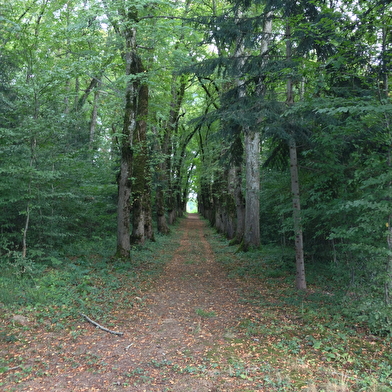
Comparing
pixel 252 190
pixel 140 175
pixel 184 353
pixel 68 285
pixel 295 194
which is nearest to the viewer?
pixel 184 353

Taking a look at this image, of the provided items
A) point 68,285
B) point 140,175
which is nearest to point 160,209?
point 140,175

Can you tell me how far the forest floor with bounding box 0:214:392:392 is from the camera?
3996mm

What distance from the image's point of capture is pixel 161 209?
2061 centimetres

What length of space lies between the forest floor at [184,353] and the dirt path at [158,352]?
0.5 inches

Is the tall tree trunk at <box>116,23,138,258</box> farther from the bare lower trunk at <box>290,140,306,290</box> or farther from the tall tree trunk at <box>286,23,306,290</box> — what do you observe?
the bare lower trunk at <box>290,140,306,290</box>

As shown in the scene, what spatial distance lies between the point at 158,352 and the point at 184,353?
0.41 metres

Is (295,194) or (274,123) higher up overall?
(274,123)

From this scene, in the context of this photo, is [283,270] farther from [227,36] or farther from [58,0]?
[58,0]

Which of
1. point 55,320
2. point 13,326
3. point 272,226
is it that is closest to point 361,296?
point 55,320

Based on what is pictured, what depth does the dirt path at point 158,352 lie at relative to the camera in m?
4.00

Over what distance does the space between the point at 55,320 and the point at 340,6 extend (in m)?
9.02

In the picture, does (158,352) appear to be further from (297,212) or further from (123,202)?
(123,202)

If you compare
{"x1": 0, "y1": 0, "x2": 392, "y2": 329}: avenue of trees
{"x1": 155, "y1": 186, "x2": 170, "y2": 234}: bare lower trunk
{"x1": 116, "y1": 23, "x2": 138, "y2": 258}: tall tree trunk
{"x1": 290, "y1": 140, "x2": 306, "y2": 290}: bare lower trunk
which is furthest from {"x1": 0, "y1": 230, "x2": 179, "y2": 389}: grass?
{"x1": 155, "y1": 186, "x2": 170, "y2": 234}: bare lower trunk

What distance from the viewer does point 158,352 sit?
16.1 feet
